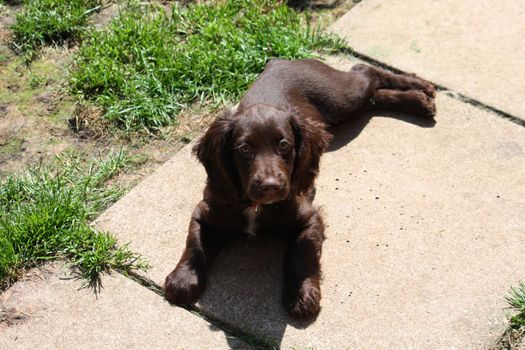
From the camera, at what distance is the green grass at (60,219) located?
4.19 metres

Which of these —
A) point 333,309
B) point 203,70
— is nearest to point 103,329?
point 333,309

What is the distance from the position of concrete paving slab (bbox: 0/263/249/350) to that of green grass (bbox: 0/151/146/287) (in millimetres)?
107

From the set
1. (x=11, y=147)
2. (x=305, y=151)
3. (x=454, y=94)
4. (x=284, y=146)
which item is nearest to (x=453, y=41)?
(x=454, y=94)

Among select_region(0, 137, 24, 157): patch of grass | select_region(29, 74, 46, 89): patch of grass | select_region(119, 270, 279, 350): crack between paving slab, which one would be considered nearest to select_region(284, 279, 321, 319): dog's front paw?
select_region(119, 270, 279, 350): crack between paving slab

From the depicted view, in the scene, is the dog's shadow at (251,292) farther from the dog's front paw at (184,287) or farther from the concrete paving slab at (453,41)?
the concrete paving slab at (453,41)

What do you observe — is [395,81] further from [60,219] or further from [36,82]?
[36,82]

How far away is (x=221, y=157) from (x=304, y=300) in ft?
2.83

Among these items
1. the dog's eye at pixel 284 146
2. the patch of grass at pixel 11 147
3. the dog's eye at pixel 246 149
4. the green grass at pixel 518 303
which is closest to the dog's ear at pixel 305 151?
the dog's eye at pixel 284 146

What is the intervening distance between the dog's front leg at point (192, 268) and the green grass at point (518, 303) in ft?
5.19

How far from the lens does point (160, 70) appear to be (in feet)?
18.0

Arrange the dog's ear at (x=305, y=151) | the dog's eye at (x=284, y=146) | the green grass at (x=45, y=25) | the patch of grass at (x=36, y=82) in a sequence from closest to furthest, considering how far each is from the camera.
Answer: the dog's eye at (x=284, y=146) < the dog's ear at (x=305, y=151) < the patch of grass at (x=36, y=82) < the green grass at (x=45, y=25)

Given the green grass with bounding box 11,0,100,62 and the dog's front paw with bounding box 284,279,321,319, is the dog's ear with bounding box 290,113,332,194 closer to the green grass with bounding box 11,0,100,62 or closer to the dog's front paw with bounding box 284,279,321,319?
the dog's front paw with bounding box 284,279,321,319

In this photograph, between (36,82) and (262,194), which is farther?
(36,82)

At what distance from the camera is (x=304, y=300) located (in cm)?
379
